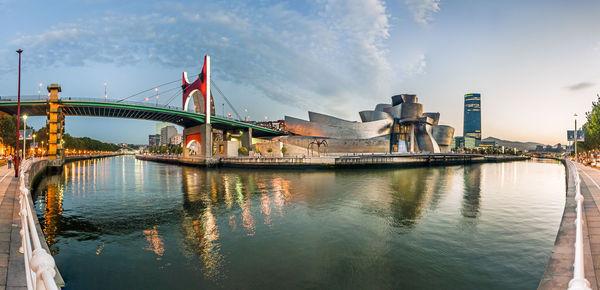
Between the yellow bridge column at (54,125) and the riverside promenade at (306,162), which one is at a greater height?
the yellow bridge column at (54,125)

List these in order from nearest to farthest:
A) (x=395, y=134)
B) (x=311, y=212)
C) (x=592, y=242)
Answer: (x=592, y=242)
(x=311, y=212)
(x=395, y=134)

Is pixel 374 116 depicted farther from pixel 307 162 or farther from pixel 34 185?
pixel 34 185

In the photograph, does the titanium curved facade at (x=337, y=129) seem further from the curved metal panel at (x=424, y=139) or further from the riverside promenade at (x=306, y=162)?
the riverside promenade at (x=306, y=162)

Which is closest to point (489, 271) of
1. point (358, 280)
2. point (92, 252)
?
point (358, 280)

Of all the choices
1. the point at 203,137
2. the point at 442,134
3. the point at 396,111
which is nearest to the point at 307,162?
the point at 203,137

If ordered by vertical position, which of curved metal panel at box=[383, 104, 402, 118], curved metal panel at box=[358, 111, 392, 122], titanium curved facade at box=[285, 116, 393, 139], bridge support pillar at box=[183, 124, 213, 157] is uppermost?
curved metal panel at box=[383, 104, 402, 118]

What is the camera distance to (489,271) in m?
8.85

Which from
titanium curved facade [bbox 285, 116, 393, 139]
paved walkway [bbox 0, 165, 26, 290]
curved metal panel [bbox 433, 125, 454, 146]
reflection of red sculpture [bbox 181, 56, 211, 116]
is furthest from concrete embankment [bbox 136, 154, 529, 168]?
curved metal panel [bbox 433, 125, 454, 146]

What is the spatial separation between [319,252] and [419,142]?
10733cm

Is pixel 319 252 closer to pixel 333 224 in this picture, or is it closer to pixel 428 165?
pixel 333 224

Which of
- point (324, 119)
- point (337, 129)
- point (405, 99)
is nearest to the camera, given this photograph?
point (337, 129)

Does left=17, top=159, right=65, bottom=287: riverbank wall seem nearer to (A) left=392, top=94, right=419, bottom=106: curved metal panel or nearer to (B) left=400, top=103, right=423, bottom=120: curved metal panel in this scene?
(B) left=400, top=103, right=423, bottom=120: curved metal panel

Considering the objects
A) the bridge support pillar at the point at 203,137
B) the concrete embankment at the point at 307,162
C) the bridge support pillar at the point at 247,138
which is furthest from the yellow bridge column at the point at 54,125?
the bridge support pillar at the point at 247,138

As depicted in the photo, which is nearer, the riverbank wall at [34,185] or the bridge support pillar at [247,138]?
the riverbank wall at [34,185]
